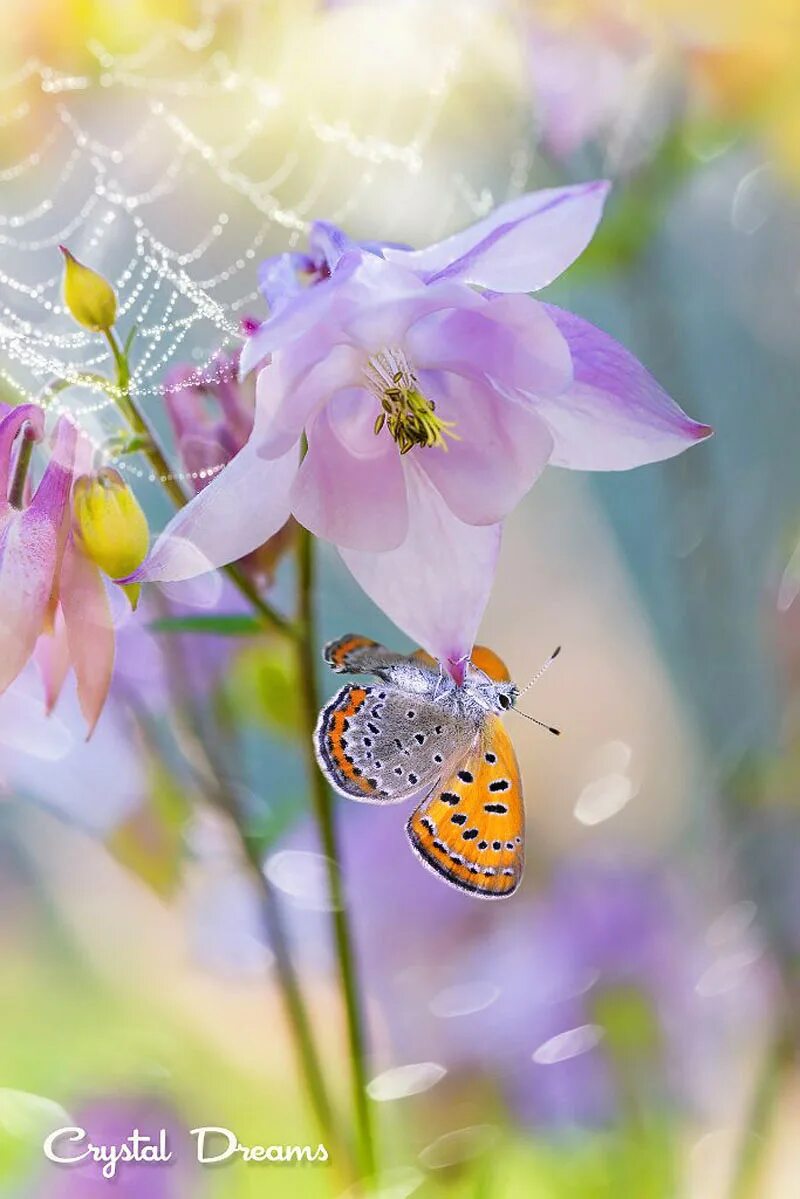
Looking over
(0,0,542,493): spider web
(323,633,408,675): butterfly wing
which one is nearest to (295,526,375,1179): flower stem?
(323,633,408,675): butterfly wing

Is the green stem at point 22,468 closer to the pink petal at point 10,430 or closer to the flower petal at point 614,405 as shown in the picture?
the pink petal at point 10,430

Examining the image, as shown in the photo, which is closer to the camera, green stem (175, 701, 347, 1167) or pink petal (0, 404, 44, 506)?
pink petal (0, 404, 44, 506)

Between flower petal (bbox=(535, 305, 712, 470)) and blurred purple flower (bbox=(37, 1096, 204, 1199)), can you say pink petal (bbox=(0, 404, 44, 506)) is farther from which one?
blurred purple flower (bbox=(37, 1096, 204, 1199))

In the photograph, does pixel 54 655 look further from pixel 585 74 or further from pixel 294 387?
pixel 585 74

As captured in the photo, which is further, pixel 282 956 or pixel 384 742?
pixel 282 956

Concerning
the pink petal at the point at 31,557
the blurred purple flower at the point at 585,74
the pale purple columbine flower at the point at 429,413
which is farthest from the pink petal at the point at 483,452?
the blurred purple flower at the point at 585,74

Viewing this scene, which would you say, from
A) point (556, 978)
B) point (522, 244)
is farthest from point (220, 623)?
point (556, 978)
